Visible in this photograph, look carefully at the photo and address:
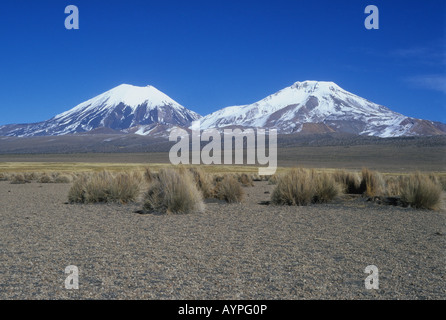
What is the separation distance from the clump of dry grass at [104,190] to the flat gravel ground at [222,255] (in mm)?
2791

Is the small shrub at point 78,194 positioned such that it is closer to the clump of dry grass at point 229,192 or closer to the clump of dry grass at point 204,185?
the clump of dry grass at point 204,185

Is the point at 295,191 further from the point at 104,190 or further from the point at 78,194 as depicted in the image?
the point at 78,194

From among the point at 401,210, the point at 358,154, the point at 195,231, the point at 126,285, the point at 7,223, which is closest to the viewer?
the point at 126,285

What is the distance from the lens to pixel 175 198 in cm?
1209

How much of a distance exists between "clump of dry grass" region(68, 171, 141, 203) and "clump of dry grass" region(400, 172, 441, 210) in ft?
28.3

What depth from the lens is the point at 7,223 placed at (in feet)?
32.9

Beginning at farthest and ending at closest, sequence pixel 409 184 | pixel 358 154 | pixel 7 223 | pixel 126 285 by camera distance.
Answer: pixel 358 154, pixel 409 184, pixel 7 223, pixel 126 285

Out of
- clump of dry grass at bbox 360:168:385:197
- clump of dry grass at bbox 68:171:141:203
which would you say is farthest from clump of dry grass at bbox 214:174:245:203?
clump of dry grass at bbox 360:168:385:197

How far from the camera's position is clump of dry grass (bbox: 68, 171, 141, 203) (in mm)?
14578

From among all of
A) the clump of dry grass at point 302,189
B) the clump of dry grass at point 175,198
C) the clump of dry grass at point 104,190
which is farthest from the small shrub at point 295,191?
the clump of dry grass at point 104,190

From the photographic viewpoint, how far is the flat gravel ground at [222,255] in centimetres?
520
